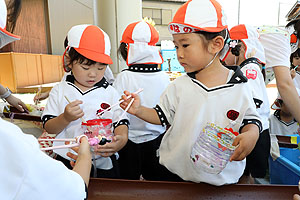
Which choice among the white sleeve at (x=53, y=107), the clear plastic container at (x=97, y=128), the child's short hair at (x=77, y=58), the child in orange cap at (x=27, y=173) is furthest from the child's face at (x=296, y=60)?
the child in orange cap at (x=27, y=173)

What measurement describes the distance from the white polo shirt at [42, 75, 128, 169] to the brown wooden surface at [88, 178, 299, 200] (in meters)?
0.32

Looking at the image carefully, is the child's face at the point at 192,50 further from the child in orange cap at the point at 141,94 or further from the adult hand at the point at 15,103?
the adult hand at the point at 15,103

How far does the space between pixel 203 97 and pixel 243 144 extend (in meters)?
0.29

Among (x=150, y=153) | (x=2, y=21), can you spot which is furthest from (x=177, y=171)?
(x=2, y=21)

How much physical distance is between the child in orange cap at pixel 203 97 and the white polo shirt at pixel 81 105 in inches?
10.1

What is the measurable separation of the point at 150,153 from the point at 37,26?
7.08 meters

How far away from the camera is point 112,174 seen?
1386mm

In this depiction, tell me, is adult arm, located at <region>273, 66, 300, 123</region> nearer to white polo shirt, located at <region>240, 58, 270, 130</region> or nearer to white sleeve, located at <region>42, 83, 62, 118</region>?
white polo shirt, located at <region>240, 58, 270, 130</region>

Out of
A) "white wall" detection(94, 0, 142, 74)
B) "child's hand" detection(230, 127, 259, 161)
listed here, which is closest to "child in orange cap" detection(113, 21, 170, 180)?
"child's hand" detection(230, 127, 259, 161)

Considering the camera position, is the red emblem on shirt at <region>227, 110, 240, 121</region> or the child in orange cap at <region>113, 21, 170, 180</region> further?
the child in orange cap at <region>113, 21, 170, 180</region>

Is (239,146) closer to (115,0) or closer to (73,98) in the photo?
(73,98)

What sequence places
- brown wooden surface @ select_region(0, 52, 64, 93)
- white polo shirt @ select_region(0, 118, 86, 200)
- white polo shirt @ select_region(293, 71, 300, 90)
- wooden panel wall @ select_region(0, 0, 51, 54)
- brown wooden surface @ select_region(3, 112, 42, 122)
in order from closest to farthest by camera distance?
white polo shirt @ select_region(0, 118, 86, 200)
brown wooden surface @ select_region(3, 112, 42, 122)
white polo shirt @ select_region(293, 71, 300, 90)
brown wooden surface @ select_region(0, 52, 64, 93)
wooden panel wall @ select_region(0, 0, 51, 54)

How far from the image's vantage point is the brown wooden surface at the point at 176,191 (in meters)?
0.95

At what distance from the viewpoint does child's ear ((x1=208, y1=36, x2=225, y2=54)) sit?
1.12 meters
